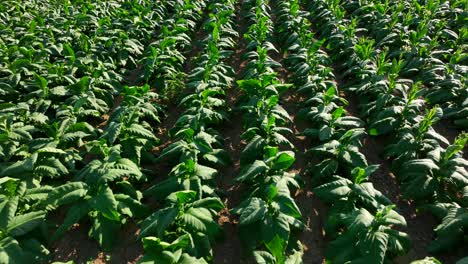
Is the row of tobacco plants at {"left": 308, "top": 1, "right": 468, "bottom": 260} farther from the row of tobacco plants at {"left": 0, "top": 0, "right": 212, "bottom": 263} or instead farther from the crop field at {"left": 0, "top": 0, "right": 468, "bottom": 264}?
the row of tobacco plants at {"left": 0, "top": 0, "right": 212, "bottom": 263}

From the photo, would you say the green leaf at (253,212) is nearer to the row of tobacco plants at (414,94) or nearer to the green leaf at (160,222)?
the green leaf at (160,222)

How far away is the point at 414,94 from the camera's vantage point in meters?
6.02

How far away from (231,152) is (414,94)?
10.1 feet

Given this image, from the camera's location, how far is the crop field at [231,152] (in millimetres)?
4242

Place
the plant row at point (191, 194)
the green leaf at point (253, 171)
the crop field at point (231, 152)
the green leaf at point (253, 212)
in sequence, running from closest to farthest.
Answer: the plant row at point (191, 194) → the green leaf at point (253, 212) → the crop field at point (231, 152) → the green leaf at point (253, 171)

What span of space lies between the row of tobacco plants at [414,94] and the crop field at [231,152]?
0.03 meters

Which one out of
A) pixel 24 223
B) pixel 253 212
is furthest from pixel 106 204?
pixel 253 212

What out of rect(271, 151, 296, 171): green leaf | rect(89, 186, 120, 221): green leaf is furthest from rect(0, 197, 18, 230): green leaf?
rect(271, 151, 296, 171): green leaf

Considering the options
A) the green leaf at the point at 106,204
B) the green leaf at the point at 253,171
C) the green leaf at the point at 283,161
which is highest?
the green leaf at the point at 283,161

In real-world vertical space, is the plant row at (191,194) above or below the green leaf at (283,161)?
below

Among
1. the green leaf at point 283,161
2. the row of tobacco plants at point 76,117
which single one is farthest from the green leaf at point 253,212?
the row of tobacco plants at point 76,117

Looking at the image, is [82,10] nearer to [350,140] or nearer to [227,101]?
[227,101]

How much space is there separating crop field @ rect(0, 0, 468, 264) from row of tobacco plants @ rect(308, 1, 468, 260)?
3 centimetres

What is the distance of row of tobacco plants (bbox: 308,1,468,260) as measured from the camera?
4805 millimetres
